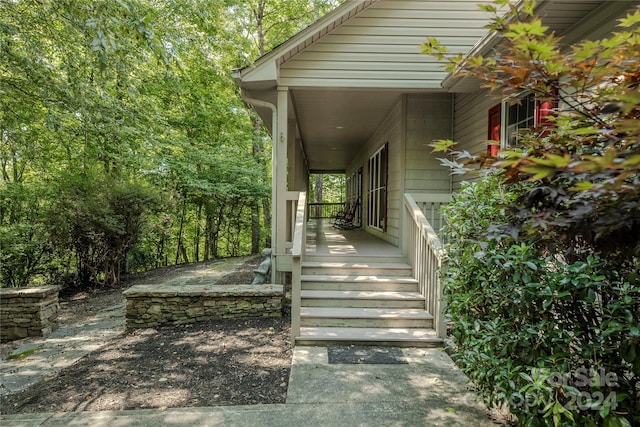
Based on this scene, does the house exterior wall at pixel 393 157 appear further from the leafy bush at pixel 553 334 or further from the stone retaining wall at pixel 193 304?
the leafy bush at pixel 553 334

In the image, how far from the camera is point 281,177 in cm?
591

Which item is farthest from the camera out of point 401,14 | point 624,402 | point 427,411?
point 401,14

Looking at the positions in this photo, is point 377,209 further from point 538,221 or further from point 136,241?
point 538,221

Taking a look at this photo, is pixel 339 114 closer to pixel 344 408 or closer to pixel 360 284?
pixel 360 284

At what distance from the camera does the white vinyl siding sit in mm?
5742

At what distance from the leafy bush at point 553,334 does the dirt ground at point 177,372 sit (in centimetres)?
180

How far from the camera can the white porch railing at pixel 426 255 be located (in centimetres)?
430

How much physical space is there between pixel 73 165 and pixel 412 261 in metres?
9.59

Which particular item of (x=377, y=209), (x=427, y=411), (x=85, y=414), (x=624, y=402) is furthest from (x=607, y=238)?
(x=377, y=209)

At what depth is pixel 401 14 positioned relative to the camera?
227 inches

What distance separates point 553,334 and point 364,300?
297 centimetres

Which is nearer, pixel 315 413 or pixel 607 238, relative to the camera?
pixel 607 238

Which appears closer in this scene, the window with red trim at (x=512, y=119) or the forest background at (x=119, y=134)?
the window with red trim at (x=512, y=119)

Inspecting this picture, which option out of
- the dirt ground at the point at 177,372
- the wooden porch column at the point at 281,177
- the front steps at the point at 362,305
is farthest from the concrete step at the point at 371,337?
the wooden porch column at the point at 281,177
